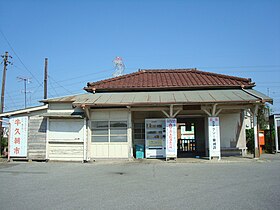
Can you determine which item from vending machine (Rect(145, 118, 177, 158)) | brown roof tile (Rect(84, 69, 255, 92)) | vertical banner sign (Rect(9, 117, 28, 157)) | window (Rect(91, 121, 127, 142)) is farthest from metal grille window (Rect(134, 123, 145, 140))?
vertical banner sign (Rect(9, 117, 28, 157))

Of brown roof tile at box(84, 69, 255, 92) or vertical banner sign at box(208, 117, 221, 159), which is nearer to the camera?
vertical banner sign at box(208, 117, 221, 159)

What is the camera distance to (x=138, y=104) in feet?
41.0

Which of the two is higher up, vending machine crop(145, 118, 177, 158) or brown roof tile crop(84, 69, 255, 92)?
brown roof tile crop(84, 69, 255, 92)

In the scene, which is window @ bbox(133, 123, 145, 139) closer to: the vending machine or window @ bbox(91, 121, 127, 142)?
the vending machine

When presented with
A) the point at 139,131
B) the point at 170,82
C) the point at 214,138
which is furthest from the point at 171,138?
the point at 170,82

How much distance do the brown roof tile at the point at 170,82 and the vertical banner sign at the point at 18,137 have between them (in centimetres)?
394

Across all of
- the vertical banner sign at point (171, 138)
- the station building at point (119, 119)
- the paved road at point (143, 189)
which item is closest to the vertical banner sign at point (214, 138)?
the station building at point (119, 119)

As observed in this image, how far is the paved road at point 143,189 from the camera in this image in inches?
215

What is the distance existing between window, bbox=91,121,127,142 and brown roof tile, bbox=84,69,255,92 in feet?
8.20

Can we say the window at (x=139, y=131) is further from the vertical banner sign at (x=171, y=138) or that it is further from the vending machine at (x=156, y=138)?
the vertical banner sign at (x=171, y=138)

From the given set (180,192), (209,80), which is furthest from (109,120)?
(180,192)

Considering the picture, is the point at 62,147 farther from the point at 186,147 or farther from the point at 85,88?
the point at 186,147

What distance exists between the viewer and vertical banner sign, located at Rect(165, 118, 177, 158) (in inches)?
504

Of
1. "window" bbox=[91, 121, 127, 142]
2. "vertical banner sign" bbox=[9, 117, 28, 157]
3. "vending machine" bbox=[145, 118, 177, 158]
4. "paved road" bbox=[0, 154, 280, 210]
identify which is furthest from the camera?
"vending machine" bbox=[145, 118, 177, 158]
